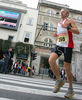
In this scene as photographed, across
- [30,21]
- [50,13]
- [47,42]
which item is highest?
[50,13]

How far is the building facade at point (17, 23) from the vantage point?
15.8 m

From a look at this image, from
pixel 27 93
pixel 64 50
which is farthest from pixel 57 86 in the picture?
pixel 64 50

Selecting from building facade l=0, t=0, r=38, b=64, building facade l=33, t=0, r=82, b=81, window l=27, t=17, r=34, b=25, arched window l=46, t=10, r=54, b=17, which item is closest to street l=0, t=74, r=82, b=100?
building facade l=33, t=0, r=82, b=81

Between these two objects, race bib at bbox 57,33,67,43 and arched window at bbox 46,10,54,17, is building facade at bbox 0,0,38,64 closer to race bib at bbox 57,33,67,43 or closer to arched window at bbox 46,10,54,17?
arched window at bbox 46,10,54,17

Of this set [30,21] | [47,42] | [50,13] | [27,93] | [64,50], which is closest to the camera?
[27,93]

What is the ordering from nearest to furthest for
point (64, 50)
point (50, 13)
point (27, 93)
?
point (27, 93), point (64, 50), point (50, 13)

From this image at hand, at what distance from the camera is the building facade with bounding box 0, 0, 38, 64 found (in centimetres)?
1581

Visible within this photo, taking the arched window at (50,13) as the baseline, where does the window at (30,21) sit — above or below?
below

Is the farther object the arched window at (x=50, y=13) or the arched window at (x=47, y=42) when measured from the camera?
the arched window at (x=50, y=13)

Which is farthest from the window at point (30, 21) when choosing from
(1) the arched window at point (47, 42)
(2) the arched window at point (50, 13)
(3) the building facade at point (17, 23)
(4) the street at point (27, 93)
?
(4) the street at point (27, 93)

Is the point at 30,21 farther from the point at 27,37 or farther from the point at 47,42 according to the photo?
the point at 47,42

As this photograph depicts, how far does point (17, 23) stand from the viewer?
53.6 feet

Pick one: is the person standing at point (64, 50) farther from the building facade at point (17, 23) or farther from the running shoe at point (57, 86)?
the building facade at point (17, 23)

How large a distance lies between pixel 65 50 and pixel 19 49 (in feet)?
44.0
